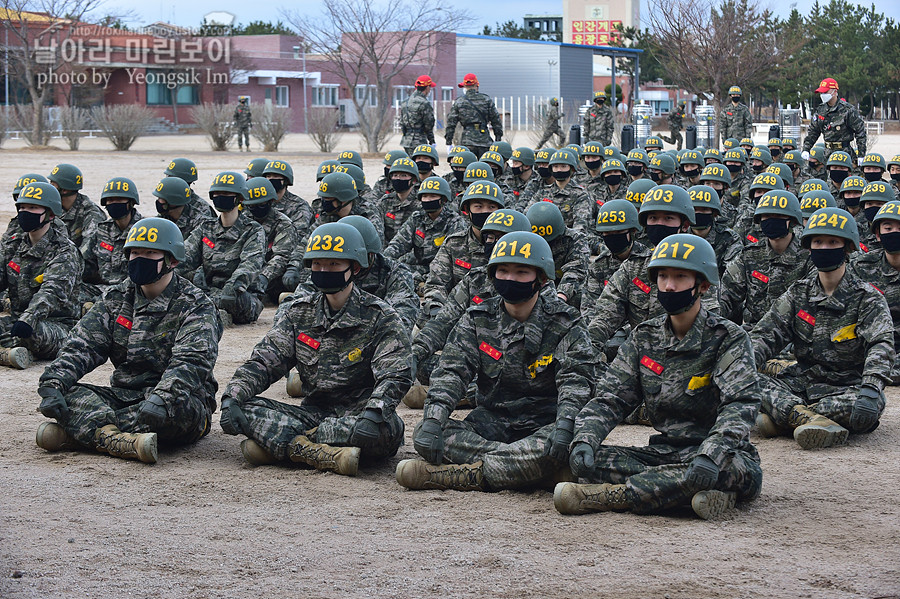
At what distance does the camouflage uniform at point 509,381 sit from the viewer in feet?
21.9

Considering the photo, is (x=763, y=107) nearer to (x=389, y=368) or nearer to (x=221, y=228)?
A: (x=221, y=228)

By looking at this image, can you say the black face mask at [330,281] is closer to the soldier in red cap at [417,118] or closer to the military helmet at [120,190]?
the military helmet at [120,190]

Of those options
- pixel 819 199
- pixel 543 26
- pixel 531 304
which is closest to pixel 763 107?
pixel 543 26

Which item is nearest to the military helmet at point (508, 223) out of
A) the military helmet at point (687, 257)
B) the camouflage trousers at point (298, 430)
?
the camouflage trousers at point (298, 430)

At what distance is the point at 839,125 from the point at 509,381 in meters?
15.5

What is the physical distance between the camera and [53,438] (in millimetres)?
Answer: 7582

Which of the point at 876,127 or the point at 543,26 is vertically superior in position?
the point at 543,26

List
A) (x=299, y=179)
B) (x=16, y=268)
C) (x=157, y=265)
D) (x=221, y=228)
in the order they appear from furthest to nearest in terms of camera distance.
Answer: (x=299, y=179) < (x=221, y=228) < (x=16, y=268) < (x=157, y=265)

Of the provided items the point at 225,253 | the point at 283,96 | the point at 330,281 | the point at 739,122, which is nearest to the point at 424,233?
the point at 225,253

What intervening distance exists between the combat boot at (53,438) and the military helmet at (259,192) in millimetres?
5831

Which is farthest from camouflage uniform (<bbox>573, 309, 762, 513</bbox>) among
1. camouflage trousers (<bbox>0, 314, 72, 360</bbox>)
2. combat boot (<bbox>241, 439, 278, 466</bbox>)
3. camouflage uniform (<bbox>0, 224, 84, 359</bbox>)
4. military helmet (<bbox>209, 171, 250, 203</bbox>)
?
military helmet (<bbox>209, 171, 250, 203</bbox>)

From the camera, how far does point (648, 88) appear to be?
8419 cm

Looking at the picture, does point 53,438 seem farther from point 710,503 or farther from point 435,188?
point 435,188

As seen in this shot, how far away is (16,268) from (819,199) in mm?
7943
